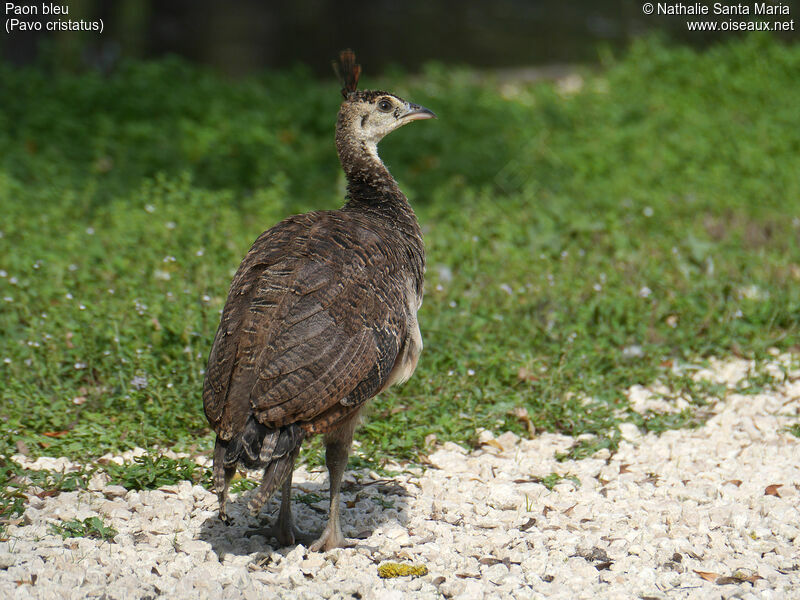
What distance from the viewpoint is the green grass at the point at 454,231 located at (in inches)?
220

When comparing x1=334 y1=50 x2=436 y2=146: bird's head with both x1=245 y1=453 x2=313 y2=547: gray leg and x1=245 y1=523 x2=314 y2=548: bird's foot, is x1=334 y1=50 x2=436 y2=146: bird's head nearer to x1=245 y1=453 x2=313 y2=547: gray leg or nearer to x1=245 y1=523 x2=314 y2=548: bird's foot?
x1=245 y1=453 x2=313 y2=547: gray leg

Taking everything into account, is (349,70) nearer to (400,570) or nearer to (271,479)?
(271,479)

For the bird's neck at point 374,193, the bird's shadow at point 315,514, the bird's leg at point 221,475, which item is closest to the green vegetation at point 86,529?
the bird's shadow at point 315,514

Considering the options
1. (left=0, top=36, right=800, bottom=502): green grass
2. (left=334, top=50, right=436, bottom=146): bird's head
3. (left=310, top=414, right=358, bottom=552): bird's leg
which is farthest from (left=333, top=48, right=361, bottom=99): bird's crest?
(left=310, top=414, right=358, bottom=552): bird's leg

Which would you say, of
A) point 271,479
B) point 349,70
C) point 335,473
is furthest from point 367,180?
point 271,479

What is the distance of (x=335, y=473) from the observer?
446 cm

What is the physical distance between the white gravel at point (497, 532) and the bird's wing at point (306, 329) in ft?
2.28

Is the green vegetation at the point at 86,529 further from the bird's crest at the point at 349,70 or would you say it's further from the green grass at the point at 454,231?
the bird's crest at the point at 349,70

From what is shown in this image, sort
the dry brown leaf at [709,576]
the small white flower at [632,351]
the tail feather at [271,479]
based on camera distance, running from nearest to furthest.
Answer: the tail feather at [271,479]
the dry brown leaf at [709,576]
the small white flower at [632,351]

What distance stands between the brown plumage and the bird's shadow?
14cm

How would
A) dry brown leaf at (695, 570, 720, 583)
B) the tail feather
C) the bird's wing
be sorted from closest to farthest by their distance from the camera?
1. the tail feather
2. the bird's wing
3. dry brown leaf at (695, 570, 720, 583)

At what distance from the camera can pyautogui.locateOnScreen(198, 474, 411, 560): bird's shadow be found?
448 cm

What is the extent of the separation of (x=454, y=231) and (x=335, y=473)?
156 inches

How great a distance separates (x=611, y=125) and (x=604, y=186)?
6.24 ft
